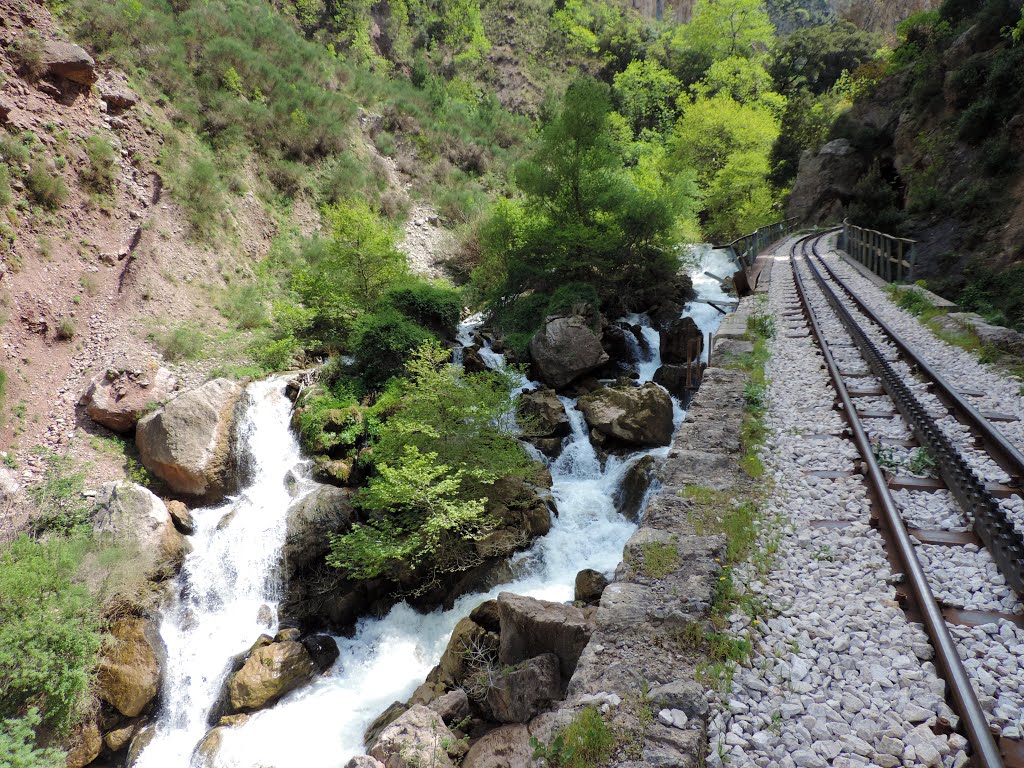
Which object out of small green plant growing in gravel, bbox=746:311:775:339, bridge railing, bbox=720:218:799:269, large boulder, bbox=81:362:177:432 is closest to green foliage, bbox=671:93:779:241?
bridge railing, bbox=720:218:799:269

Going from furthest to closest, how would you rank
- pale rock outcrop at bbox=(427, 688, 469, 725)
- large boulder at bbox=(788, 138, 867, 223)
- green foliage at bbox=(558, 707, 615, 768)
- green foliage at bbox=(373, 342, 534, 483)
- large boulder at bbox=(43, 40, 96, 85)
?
large boulder at bbox=(788, 138, 867, 223)
large boulder at bbox=(43, 40, 96, 85)
green foliage at bbox=(373, 342, 534, 483)
pale rock outcrop at bbox=(427, 688, 469, 725)
green foliage at bbox=(558, 707, 615, 768)

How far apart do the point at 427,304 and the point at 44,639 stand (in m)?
10.4

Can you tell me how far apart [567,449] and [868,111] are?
30.1 metres

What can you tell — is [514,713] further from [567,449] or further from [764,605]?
[567,449]

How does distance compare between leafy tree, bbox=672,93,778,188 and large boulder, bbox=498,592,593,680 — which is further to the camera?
leafy tree, bbox=672,93,778,188

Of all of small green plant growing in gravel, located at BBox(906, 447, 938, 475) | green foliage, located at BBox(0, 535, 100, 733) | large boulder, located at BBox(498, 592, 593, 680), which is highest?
small green plant growing in gravel, located at BBox(906, 447, 938, 475)

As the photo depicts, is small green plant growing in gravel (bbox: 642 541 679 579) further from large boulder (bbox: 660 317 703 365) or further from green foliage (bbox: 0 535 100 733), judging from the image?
large boulder (bbox: 660 317 703 365)

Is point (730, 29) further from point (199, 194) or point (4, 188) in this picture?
point (4, 188)

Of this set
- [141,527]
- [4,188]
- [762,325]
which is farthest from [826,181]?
[4,188]

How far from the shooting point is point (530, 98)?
122 feet

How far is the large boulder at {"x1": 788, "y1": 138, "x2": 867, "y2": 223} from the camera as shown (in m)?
28.2

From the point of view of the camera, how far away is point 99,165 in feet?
44.1

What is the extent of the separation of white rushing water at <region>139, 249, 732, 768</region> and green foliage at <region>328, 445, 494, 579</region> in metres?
1.03

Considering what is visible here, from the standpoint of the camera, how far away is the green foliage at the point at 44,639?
711 cm
